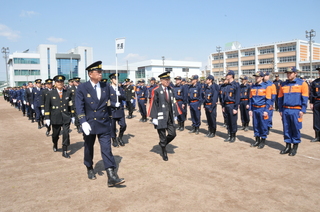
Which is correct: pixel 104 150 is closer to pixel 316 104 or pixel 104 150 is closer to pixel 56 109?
pixel 56 109

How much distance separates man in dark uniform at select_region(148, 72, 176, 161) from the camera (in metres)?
6.40

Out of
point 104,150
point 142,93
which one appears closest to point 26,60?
point 142,93

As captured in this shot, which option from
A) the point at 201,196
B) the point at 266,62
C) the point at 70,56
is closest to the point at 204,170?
the point at 201,196

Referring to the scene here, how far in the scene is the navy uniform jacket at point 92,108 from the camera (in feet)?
15.7

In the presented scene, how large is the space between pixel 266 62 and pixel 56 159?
83.9m

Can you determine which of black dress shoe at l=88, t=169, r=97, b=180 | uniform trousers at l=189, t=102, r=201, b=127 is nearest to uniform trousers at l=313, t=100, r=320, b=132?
uniform trousers at l=189, t=102, r=201, b=127

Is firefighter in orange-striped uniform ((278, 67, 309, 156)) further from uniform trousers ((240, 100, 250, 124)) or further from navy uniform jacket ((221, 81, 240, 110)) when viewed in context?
uniform trousers ((240, 100, 250, 124))

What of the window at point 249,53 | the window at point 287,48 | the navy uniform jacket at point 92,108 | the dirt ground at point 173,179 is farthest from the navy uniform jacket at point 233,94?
the window at point 249,53

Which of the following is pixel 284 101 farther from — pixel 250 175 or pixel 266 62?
pixel 266 62

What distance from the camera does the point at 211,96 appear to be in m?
9.38

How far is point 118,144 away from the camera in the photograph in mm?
8125

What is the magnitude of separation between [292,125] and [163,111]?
3.55 metres

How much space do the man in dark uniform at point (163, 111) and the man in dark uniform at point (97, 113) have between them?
67.8 inches

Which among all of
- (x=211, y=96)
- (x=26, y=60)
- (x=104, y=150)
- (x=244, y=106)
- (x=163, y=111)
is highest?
(x=26, y=60)
